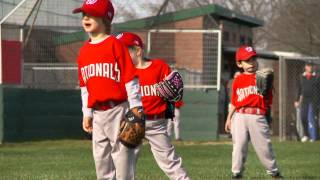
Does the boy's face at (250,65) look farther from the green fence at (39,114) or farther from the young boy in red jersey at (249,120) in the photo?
the green fence at (39,114)

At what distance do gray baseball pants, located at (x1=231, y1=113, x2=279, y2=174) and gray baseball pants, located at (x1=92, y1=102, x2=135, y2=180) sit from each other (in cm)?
407

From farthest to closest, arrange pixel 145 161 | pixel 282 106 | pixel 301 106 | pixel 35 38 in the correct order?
1. pixel 282 106
2. pixel 301 106
3. pixel 35 38
4. pixel 145 161

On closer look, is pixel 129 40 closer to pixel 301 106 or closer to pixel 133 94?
pixel 133 94

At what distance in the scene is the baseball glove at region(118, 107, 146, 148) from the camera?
6914mm

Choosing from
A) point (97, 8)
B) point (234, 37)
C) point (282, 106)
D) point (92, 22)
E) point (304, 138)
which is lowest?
point (304, 138)

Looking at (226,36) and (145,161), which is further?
(226,36)

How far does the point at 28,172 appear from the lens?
39.7ft

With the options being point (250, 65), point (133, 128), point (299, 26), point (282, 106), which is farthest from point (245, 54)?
point (299, 26)

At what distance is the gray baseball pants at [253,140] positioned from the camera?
11211 mm

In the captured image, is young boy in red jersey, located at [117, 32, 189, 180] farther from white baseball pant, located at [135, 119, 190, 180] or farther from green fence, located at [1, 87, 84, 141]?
green fence, located at [1, 87, 84, 141]

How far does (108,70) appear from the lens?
23.7 ft

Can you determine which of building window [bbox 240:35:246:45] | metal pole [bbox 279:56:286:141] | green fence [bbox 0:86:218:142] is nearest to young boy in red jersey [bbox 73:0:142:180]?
green fence [bbox 0:86:218:142]

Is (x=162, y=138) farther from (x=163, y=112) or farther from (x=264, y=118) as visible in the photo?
(x=264, y=118)

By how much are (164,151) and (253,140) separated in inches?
107
